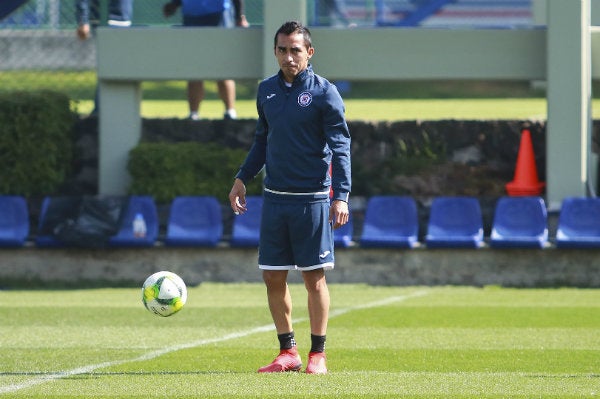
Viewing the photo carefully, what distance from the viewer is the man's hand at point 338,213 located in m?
8.59

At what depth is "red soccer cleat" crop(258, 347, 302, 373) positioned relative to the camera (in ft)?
28.7

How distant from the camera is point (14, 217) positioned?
60.0 feet

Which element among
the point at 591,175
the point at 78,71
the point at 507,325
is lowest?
the point at 507,325

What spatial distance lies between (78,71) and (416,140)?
525 centimetres

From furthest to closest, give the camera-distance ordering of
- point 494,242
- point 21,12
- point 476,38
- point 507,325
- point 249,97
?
1. point 249,97
2. point 21,12
3. point 476,38
4. point 494,242
5. point 507,325

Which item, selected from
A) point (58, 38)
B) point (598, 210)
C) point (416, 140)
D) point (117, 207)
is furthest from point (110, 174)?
point (598, 210)

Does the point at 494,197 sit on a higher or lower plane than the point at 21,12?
lower

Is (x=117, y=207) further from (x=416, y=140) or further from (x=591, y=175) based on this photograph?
(x=591, y=175)

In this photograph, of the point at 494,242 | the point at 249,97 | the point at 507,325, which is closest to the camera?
the point at 507,325

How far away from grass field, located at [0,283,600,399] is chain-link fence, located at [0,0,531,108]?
163 inches

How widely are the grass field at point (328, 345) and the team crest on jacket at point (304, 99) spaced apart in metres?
1.71

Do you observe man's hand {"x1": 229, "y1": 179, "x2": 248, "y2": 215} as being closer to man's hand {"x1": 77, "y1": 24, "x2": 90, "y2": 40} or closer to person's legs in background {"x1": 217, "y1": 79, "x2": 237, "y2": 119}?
person's legs in background {"x1": 217, "y1": 79, "x2": 237, "y2": 119}

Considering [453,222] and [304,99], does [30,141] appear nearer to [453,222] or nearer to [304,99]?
[453,222]

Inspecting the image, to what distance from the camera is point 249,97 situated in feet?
83.7
